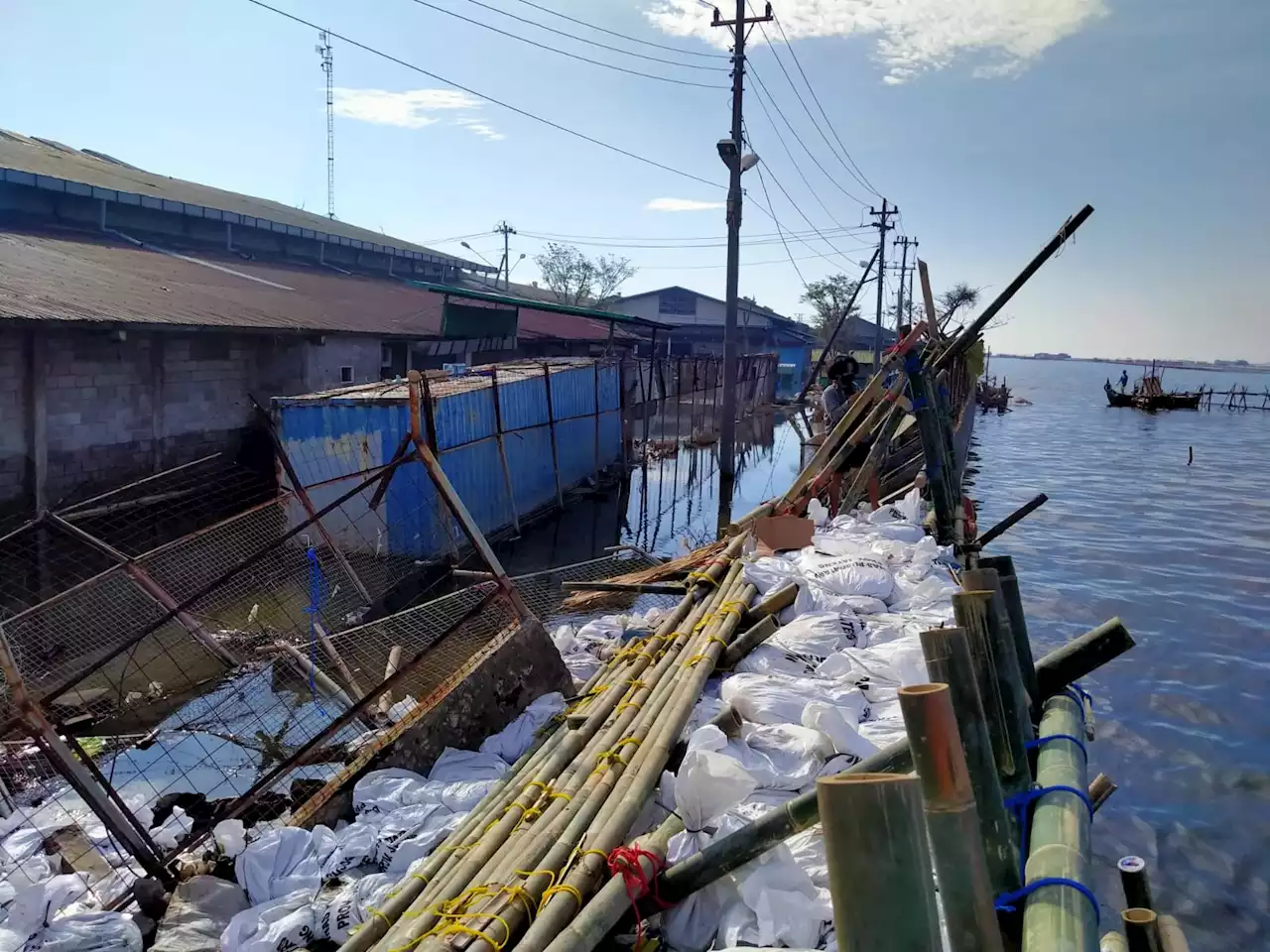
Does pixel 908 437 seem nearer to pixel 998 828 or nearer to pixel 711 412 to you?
pixel 711 412

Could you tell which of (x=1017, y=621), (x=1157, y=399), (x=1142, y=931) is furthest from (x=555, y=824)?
(x=1157, y=399)

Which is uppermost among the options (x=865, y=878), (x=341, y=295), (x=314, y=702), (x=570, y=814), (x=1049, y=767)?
(x=341, y=295)

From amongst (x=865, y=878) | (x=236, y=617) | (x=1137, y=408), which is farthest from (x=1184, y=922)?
(x=1137, y=408)

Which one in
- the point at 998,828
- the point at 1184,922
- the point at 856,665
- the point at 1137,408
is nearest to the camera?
the point at 998,828

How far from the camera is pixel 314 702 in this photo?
6.14 meters

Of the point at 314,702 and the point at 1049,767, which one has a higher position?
the point at 1049,767

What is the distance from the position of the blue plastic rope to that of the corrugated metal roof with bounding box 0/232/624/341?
465 cm

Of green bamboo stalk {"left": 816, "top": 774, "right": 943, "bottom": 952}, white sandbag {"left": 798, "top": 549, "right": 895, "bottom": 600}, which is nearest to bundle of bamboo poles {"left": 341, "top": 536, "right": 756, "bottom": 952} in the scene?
white sandbag {"left": 798, "top": 549, "right": 895, "bottom": 600}

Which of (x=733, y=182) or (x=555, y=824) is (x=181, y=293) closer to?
(x=733, y=182)

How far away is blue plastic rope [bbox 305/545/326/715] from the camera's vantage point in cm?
608

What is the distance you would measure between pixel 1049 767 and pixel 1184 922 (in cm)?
405

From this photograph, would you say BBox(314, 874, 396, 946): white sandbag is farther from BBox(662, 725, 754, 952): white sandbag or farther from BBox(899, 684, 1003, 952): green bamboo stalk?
BBox(899, 684, 1003, 952): green bamboo stalk

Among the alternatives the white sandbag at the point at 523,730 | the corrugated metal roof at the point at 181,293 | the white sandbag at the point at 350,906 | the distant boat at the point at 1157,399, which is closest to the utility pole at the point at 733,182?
the corrugated metal roof at the point at 181,293

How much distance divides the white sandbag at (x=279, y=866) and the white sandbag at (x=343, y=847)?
3 cm
